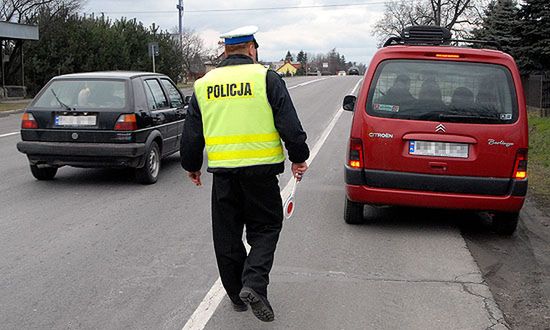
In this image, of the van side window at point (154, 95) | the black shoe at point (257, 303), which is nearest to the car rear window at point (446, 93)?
the black shoe at point (257, 303)

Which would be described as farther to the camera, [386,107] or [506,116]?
[386,107]

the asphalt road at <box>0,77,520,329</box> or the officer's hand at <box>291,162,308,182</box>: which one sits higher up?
the officer's hand at <box>291,162,308,182</box>

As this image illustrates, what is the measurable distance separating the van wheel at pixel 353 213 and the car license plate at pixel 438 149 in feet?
2.81

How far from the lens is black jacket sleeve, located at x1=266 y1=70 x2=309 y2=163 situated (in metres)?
4.34

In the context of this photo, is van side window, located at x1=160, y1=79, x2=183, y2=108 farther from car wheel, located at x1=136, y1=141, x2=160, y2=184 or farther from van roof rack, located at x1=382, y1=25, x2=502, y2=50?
van roof rack, located at x1=382, y1=25, x2=502, y2=50

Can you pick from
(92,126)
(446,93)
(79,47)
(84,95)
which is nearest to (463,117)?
(446,93)

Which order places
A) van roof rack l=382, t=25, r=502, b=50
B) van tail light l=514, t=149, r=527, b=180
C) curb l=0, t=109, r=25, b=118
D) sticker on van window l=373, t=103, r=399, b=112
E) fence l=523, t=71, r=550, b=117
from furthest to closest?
1. curb l=0, t=109, r=25, b=118
2. fence l=523, t=71, r=550, b=117
3. van roof rack l=382, t=25, r=502, b=50
4. sticker on van window l=373, t=103, r=399, b=112
5. van tail light l=514, t=149, r=527, b=180

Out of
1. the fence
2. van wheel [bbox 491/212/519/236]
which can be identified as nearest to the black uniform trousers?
van wheel [bbox 491/212/519/236]

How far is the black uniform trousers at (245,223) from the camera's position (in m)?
4.46

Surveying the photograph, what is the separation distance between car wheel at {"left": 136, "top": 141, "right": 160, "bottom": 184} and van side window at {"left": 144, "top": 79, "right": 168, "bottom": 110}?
2.07 feet

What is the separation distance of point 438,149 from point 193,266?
2.63m

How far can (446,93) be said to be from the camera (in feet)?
22.5

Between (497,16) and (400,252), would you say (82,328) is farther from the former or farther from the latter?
(497,16)

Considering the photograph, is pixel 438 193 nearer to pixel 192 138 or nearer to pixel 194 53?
pixel 192 138
